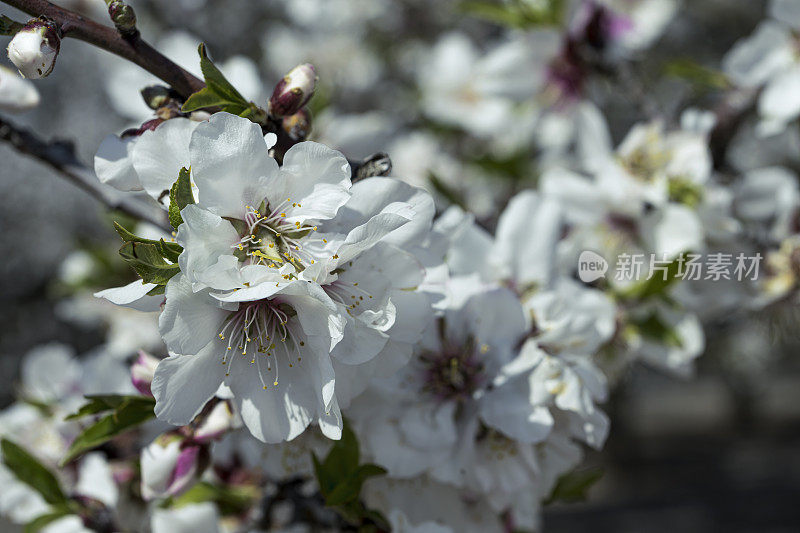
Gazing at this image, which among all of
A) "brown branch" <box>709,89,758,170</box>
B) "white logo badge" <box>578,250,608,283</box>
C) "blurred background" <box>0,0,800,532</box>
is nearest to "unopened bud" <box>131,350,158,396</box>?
"blurred background" <box>0,0,800,532</box>

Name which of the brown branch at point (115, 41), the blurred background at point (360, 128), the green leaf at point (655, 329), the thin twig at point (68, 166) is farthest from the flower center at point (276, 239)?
the green leaf at point (655, 329)

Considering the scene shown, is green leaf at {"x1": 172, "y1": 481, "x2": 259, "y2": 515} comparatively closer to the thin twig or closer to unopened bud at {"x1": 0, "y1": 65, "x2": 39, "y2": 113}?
the thin twig

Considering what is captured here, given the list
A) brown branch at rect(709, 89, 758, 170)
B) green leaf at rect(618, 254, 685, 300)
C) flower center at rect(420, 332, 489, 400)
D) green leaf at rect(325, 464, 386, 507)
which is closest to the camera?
green leaf at rect(325, 464, 386, 507)

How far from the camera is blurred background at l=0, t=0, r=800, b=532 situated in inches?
72.4

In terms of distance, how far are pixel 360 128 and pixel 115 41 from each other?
92 cm

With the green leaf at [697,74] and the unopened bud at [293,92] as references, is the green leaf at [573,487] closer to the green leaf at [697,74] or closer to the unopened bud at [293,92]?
the unopened bud at [293,92]

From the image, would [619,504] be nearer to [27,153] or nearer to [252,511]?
[252,511]

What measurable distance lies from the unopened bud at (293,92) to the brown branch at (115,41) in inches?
3.6

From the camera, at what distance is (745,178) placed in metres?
1.53

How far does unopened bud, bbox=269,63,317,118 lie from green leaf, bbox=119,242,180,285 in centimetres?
22

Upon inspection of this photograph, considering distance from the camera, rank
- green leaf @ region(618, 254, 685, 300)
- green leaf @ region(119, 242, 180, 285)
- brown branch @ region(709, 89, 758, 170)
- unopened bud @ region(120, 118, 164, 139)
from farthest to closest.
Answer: brown branch @ region(709, 89, 758, 170) → green leaf @ region(618, 254, 685, 300) → unopened bud @ region(120, 118, 164, 139) → green leaf @ region(119, 242, 180, 285)

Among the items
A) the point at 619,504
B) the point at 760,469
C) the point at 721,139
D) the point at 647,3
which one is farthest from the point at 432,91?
the point at 760,469

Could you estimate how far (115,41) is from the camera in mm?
774

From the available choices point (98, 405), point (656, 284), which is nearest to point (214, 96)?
point (98, 405)
